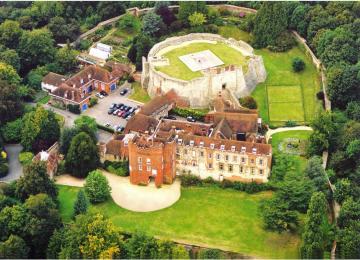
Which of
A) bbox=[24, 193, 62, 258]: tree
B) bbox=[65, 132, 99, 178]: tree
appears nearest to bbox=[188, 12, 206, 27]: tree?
bbox=[65, 132, 99, 178]: tree

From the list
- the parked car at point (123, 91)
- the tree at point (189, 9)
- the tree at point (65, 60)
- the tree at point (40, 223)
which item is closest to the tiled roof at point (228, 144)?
the tree at point (40, 223)

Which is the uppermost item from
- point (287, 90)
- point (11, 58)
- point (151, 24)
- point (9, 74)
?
point (151, 24)

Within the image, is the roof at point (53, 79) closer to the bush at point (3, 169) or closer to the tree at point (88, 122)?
the tree at point (88, 122)

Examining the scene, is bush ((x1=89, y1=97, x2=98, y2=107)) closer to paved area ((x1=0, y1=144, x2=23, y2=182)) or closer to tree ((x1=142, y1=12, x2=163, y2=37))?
paved area ((x1=0, y1=144, x2=23, y2=182))

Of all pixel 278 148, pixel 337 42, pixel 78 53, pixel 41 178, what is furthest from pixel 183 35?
pixel 41 178

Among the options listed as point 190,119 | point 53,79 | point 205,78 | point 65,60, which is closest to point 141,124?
point 190,119

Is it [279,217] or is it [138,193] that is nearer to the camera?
[279,217]

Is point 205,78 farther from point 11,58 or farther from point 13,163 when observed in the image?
point 11,58
